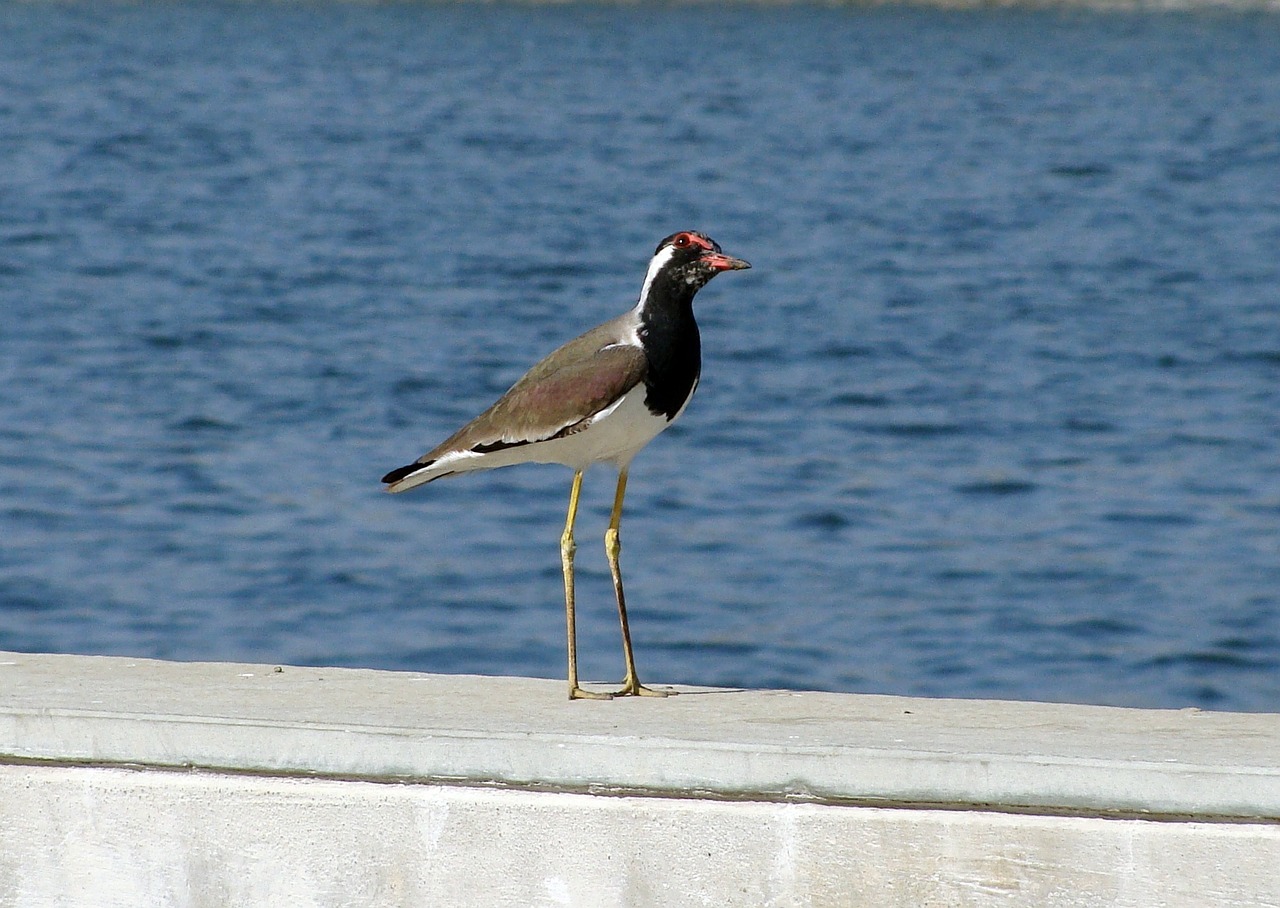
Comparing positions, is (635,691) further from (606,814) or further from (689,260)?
(606,814)

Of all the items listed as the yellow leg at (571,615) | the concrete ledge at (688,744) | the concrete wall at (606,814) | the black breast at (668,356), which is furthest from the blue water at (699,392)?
the concrete wall at (606,814)

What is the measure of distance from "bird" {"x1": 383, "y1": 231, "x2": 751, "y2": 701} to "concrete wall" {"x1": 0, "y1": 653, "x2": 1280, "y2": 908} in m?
1.13

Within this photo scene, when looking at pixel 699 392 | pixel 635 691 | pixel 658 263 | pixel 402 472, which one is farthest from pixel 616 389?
pixel 699 392

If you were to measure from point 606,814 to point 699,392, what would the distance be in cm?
1456

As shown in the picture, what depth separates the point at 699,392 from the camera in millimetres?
19188

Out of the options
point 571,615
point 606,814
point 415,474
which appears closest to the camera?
point 606,814

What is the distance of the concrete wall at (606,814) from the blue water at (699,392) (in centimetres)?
684

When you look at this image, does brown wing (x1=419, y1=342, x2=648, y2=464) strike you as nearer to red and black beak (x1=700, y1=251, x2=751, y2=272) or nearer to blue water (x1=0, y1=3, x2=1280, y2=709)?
red and black beak (x1=700, y1=251, x2=751, y2=272)

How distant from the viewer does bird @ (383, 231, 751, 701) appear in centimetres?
600

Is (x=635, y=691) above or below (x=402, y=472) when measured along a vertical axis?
below

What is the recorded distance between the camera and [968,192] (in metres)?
32.3

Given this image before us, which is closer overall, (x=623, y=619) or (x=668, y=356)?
(x=668, y=356)

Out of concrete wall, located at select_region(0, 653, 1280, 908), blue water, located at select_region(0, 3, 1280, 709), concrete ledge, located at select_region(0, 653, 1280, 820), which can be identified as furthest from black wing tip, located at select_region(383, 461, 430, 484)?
blue water, located at select_region(0, 3, 1280, 709)

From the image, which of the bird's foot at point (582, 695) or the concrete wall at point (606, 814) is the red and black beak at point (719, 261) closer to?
the bird's foot at point (582, 695)
